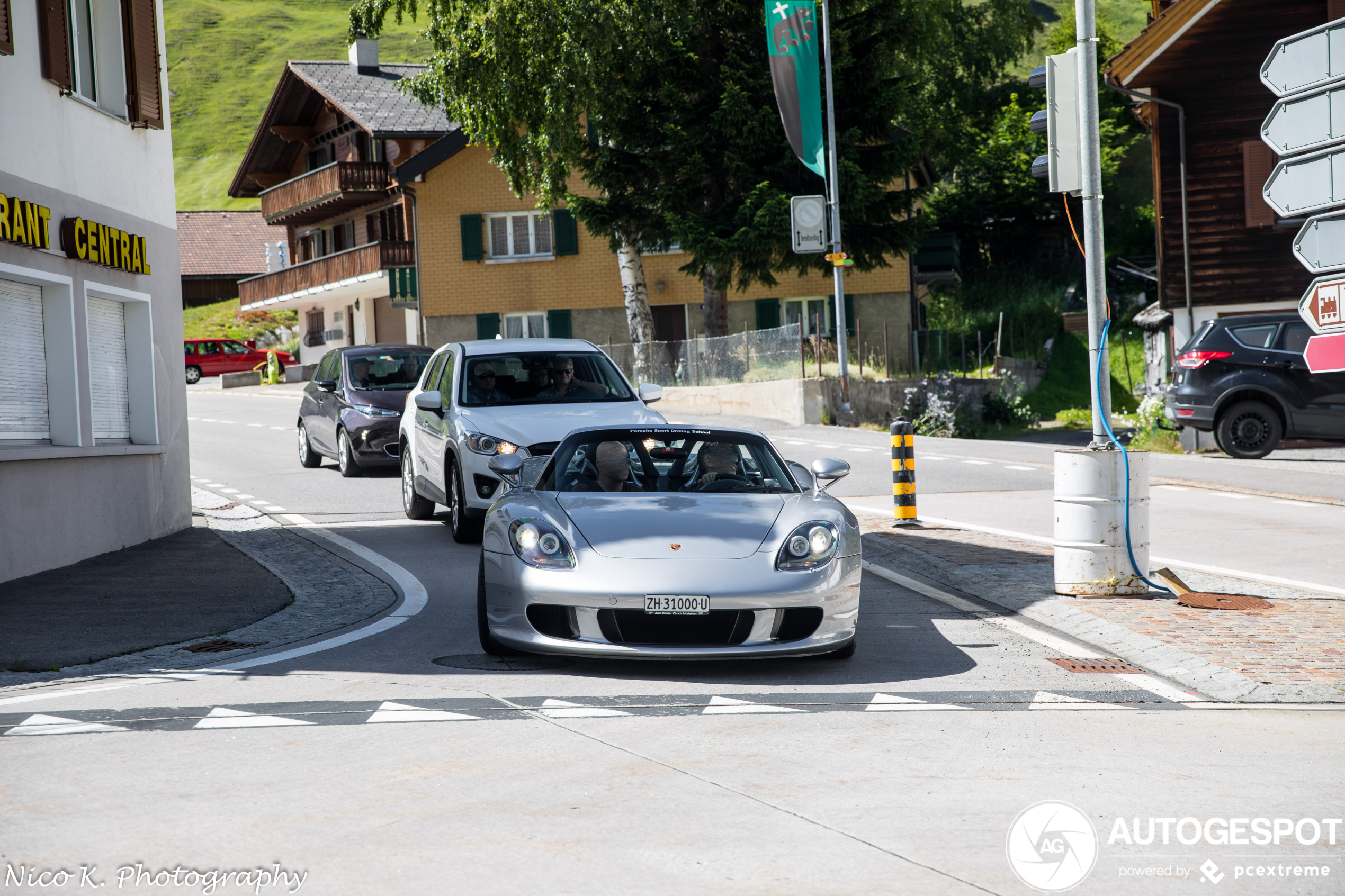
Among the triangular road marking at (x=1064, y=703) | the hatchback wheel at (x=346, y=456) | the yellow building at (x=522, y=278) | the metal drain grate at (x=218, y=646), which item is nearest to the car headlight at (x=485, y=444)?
the metal drain grate at (x=218, y=646)

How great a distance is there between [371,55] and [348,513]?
41.0 m

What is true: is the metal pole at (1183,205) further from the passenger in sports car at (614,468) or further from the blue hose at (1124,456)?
the passenger in sports car at (614,468)

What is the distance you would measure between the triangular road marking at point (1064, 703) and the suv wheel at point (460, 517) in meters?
6.40

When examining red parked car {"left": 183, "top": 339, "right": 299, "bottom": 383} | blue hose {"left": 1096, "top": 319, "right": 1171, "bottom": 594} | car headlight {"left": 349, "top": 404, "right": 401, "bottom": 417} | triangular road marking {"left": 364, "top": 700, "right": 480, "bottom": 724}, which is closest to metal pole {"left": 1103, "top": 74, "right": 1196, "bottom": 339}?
car headlight {"left": 349, "top": 404, "right": 401, "bottom": 417}

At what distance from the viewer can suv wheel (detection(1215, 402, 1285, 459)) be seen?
65.9 feet

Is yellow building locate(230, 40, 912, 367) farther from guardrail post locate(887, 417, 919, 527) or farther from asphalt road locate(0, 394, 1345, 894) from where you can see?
asphalt road locate(0, 394, 1345, 894)

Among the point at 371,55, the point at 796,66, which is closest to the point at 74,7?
the point at 796,66

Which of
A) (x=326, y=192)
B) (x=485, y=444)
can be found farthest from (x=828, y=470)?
(x=326, y=192)

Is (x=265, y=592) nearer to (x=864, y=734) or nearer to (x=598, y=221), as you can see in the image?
(x=864, y=734)

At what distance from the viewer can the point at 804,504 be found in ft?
25.5

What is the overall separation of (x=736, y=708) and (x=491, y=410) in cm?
648

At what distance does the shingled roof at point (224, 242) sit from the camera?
271 ft

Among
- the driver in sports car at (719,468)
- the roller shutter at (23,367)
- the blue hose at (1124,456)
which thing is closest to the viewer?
the driver in sports car at (719,468)

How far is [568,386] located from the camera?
12984mm
